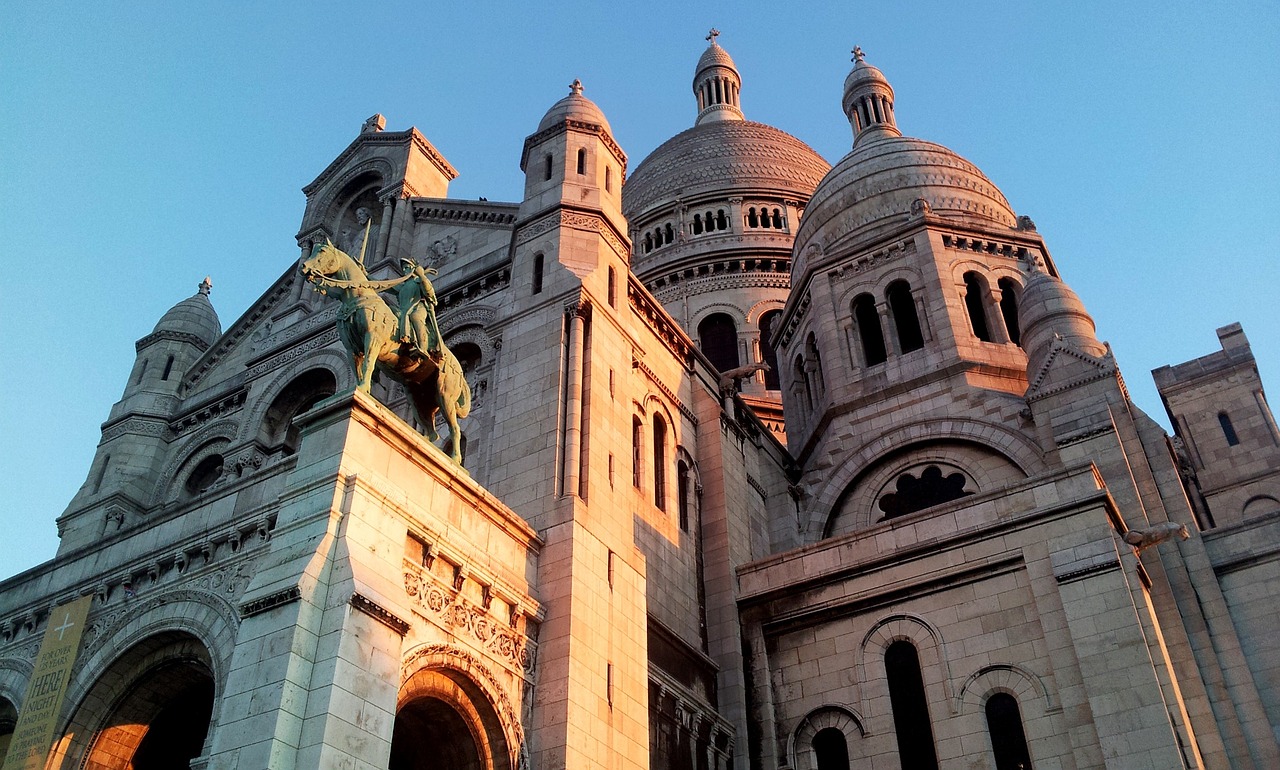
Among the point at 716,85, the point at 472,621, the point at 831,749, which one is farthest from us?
the point at 716,85

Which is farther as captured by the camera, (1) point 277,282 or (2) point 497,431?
(1) point 277,282

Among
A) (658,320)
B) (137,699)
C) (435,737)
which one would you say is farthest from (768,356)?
(137,699)

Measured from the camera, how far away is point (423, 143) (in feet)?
111

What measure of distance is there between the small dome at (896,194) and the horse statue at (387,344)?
62.5 feet

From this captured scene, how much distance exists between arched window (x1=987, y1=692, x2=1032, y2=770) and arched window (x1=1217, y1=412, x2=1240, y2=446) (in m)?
18.7

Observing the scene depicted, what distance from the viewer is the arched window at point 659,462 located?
24.8m

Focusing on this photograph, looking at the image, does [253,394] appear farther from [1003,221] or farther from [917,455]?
[1003,221]

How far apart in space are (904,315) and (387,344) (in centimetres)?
1931

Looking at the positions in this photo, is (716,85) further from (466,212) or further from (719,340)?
(466,212)

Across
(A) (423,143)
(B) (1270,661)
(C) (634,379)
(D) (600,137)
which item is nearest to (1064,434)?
(B) (1270,661)

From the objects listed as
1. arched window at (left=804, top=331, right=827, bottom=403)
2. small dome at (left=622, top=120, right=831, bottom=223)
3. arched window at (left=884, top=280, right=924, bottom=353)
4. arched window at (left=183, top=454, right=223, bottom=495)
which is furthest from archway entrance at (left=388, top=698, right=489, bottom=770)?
small dome at (left=622, top=120, right=831, bottom=223)

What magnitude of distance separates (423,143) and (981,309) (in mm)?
17359

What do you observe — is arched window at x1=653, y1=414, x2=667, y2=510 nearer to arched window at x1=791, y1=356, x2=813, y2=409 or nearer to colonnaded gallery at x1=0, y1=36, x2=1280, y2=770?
colonnaded gallery at x1=0, y1=36, x2=1280, y2=770

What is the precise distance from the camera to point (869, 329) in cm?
3372
